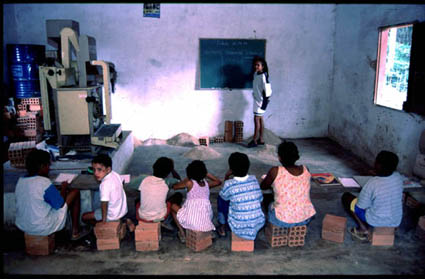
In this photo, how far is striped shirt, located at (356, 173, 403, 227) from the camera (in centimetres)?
324

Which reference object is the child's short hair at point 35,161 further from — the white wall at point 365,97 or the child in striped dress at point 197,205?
the white wall at point 365,97

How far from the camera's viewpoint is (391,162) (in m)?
3.17

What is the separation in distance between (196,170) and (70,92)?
83.7 inches

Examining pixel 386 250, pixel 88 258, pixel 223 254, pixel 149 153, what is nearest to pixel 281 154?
pixel 223 254

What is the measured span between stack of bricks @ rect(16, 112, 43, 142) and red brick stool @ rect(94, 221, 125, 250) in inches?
149

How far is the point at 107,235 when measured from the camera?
3.37m

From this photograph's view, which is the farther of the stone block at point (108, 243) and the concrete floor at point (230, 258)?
the stone block at point (108, 243)

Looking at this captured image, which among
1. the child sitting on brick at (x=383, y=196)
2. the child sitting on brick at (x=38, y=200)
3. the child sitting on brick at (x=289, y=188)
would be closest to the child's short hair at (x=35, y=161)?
the child sitting on brick at (x=38, y=200)

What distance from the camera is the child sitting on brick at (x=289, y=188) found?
3.22 m

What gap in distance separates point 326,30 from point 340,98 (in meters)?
1.48

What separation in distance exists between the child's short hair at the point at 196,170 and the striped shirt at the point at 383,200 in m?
1.51

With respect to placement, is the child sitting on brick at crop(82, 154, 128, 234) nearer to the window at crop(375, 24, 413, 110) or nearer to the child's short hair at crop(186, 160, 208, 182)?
the child's short hair at crop(186, 160, 208, 182)

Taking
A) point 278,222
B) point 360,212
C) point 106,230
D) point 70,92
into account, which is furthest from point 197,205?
point 70,92

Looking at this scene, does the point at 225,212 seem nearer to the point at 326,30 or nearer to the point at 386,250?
the point at 386,250
